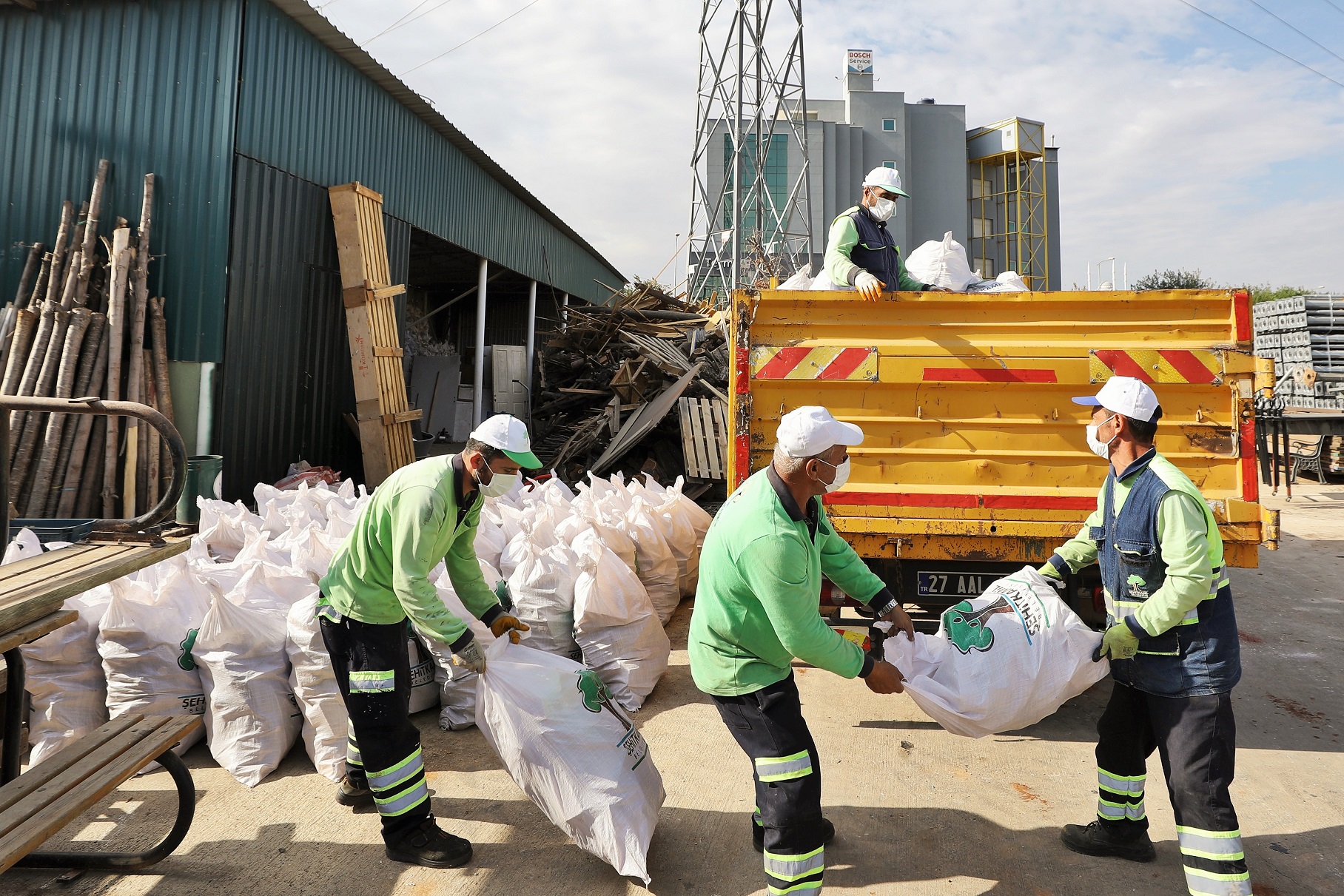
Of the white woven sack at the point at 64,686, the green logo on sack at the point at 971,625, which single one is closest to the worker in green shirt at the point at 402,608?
the white woven sack at the point at 64,686

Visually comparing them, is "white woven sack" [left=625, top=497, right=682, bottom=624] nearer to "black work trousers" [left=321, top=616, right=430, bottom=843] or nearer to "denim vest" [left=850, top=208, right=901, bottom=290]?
A: "denim vest" [left=850, top=208, right=901, bottom=290]

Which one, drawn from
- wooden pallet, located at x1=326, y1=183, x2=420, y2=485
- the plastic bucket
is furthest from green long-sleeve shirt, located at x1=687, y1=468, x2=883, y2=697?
wooden pallet, located at x1=326, y1=183, x2=420, y2=485

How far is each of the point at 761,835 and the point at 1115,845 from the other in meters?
1.21

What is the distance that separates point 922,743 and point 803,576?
1.95 metres

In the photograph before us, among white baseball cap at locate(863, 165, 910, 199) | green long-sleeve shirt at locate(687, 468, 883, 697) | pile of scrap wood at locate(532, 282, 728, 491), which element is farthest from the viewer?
pile of scrap wood at locate(532, 282, 728, 491)

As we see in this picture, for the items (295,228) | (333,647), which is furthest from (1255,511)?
(295,228)

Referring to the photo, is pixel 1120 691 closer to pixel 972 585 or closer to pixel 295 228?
pixel 972 585

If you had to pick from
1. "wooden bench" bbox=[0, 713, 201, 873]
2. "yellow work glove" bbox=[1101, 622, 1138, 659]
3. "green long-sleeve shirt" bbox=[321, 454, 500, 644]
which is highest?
"green long-sleeve shirt" bbox=[321, 454, 500, 644]

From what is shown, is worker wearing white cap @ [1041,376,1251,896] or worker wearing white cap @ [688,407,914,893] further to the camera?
worker wearing white cap @ [1041,376,1251,896]

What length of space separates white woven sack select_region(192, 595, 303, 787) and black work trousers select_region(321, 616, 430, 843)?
62cm

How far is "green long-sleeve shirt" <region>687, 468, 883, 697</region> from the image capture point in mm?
2102

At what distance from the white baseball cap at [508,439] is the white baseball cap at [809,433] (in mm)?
854

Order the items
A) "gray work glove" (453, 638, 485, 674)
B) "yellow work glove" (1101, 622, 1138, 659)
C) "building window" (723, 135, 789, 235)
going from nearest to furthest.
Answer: "yellow work glove" (1101, 622, 1138, 659) → "gray work glove" (453, 638, 485, 674) → "building window" (723, 135, 789, 235)

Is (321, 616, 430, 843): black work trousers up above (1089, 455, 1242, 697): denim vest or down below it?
below
